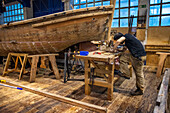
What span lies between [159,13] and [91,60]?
3990mm

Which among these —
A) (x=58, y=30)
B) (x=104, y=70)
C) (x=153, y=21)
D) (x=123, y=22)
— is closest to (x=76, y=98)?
(x=104, y=70)

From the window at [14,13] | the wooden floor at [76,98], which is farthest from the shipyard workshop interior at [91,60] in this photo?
the window at [14,13]

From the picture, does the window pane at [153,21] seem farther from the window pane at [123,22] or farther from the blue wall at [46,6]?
the blue wall at [46,6]

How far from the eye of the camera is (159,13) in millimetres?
5305

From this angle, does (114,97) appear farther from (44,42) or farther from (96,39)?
(44,42)

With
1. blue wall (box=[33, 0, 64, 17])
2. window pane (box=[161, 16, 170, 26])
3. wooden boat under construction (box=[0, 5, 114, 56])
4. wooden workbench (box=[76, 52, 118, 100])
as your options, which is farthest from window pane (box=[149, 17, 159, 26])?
blue wall (box=[33, 0, 64, 17])

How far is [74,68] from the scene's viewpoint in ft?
16.7

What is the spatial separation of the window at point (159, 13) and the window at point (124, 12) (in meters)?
0.59

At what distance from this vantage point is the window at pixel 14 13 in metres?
8.96

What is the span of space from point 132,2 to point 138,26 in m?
1.06

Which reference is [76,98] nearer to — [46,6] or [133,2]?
[133,2]

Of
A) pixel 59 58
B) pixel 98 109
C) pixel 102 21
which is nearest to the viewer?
pixel 98 109

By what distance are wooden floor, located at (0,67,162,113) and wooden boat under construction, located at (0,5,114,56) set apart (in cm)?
143

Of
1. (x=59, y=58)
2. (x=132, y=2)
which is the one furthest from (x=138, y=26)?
(x=59, y=58)
